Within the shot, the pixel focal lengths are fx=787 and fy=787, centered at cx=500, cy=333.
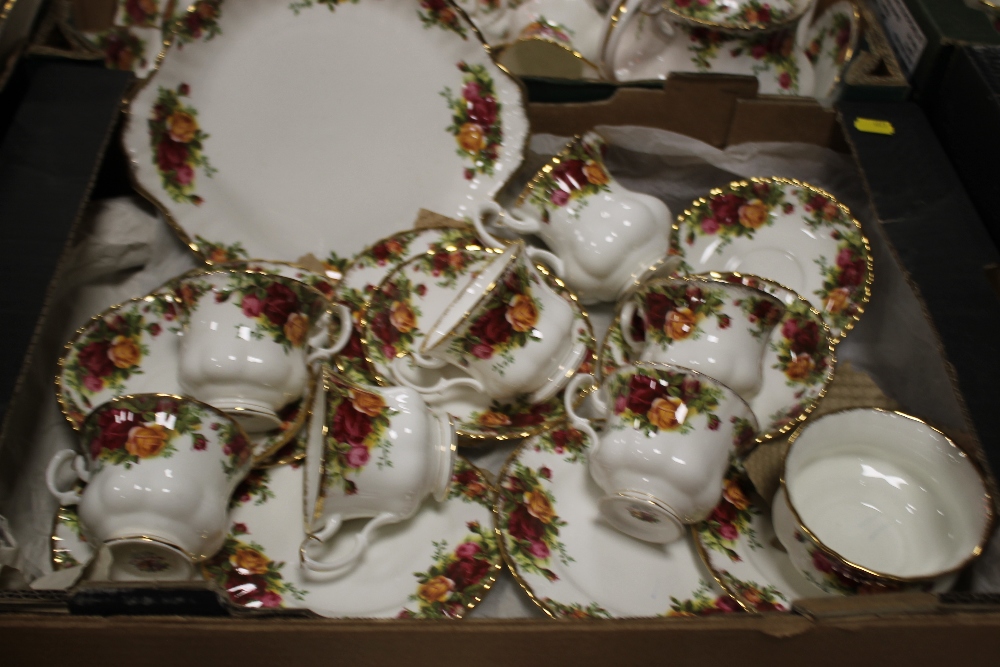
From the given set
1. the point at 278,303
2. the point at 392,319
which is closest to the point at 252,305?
the point at 278,303

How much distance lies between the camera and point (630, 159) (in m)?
1.10

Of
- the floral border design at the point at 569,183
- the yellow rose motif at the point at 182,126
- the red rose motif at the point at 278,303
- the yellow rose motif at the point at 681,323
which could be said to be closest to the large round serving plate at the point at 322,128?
the yellow rose motif at the point at 182,126

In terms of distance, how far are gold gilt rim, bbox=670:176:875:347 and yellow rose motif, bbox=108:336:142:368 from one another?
0.67 meters

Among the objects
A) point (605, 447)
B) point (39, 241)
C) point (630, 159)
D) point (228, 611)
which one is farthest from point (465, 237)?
point (228, 611)

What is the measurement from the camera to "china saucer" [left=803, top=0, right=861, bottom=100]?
112 cm

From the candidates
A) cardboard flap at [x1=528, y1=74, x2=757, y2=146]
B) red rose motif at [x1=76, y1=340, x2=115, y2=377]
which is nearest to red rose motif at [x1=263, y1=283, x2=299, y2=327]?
red rose motif at [x1=76, y1=340, x2=115, y2=377]

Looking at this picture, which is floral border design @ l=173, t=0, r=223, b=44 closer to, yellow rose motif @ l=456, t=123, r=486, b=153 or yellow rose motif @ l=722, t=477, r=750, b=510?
yellow rose motif @ l=456, t=123, r=486, b=153

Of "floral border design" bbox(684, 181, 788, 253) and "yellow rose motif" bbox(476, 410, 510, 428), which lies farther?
"floral border design" bbox(684, 181, 788, 253)

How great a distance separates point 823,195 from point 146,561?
35.0 inches

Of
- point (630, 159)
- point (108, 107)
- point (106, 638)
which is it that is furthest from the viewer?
point (630, 159)

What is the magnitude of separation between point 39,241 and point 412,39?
1.72ft

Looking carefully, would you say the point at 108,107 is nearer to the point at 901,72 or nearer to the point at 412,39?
the point at 412,39

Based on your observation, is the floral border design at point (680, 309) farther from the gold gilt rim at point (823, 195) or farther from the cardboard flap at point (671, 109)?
the cardboard flap at point (671, 109)

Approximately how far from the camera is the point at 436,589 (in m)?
0.76
